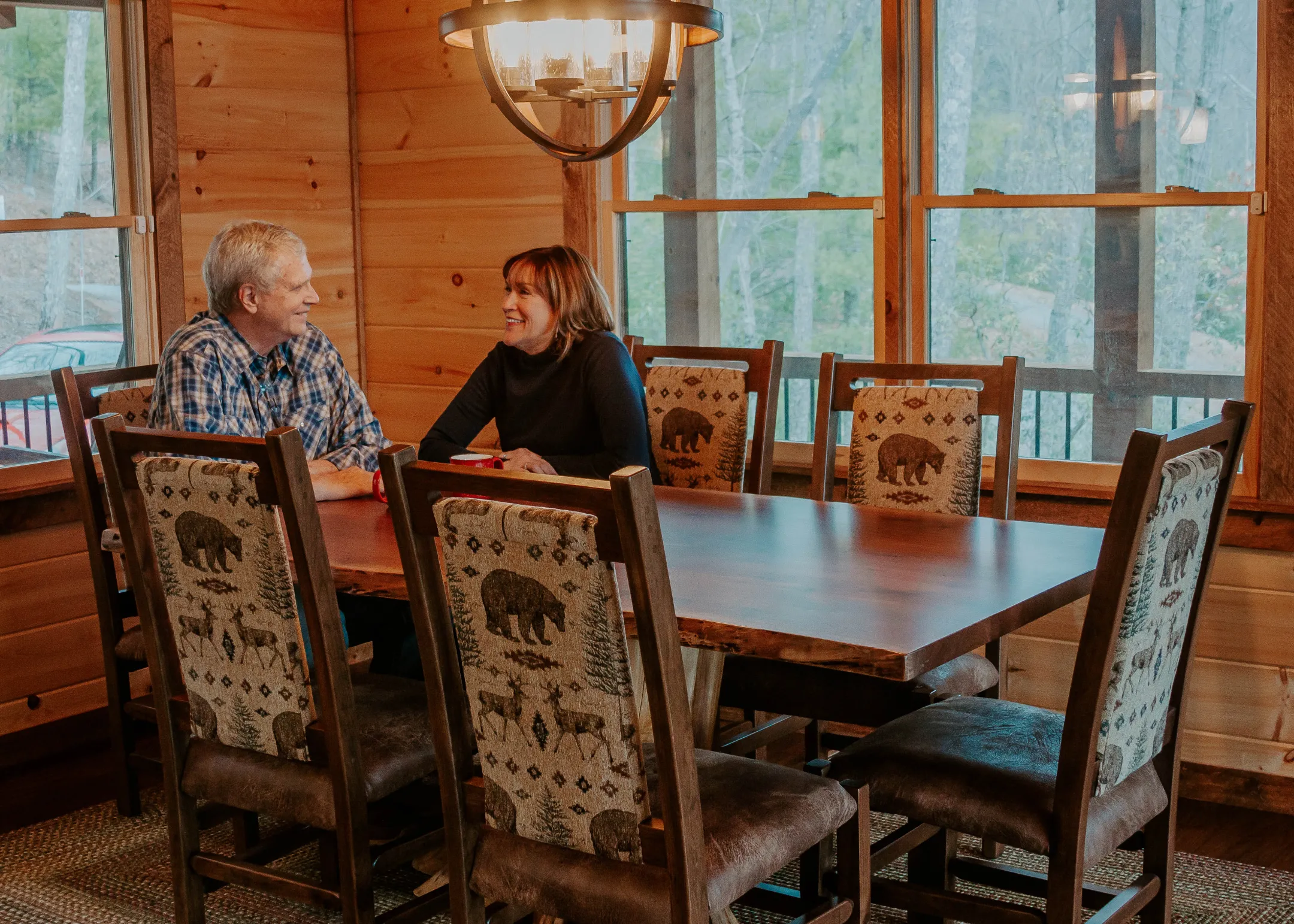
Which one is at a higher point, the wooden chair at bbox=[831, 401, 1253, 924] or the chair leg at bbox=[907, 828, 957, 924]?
the wooden chair at bbox=[831, 401, 1253, 924]

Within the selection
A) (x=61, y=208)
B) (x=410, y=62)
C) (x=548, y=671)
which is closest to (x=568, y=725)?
(x=548, y=671)

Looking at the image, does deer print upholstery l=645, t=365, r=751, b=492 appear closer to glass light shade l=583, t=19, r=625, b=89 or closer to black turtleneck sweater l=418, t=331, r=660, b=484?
black turtleneck sweater l=418, t=331, r=660, b=484

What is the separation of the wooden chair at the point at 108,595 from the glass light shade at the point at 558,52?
57.2 inches

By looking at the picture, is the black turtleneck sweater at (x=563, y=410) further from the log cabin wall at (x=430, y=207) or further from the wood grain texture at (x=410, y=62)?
the wood grain texture at (x=410, y=62)

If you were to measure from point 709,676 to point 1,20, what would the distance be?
2.44 meters

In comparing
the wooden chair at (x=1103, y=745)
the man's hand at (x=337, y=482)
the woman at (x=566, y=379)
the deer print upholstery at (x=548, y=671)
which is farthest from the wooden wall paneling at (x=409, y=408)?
the deer print upholstery at (x=548, y=671)

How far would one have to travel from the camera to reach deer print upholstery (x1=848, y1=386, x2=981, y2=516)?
2.76 m

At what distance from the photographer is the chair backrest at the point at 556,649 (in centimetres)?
156

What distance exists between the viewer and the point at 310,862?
284 cm

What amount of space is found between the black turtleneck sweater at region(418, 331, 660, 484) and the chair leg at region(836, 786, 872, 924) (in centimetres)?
125

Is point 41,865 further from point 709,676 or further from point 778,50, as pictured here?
point 778,50

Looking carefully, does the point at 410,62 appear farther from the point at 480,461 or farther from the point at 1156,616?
the point at 1156,616

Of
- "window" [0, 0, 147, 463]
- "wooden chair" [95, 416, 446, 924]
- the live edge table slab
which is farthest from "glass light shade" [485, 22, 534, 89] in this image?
"window" [0, 0, 147, 463]

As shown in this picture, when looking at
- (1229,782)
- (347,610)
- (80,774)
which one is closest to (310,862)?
(347,610)
